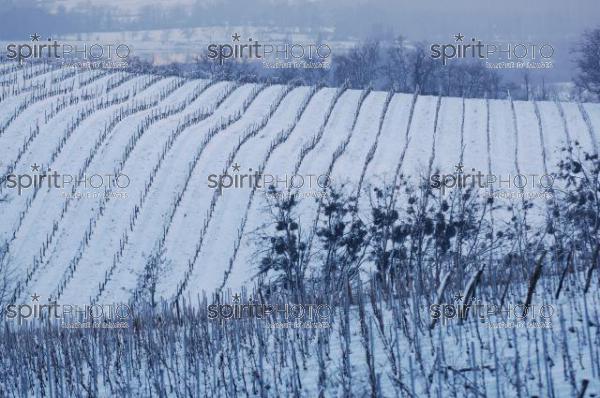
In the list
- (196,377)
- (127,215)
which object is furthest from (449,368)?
(127,215)

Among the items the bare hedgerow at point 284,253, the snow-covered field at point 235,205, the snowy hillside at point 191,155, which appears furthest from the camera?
the snowy hillside at point 191,155

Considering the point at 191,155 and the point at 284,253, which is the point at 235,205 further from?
the point at 284,253

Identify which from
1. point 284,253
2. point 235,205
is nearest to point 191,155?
point 235,205

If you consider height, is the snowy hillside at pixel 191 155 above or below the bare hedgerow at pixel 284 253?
above

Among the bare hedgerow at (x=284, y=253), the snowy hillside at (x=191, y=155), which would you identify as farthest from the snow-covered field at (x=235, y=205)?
the bare hedgerow at (x=284, y=253)

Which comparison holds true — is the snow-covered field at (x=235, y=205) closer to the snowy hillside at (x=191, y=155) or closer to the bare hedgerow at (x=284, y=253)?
the snowy hillside at (x=191, y=155)

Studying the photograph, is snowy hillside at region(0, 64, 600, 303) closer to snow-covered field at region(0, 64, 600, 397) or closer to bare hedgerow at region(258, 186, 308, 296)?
snow-covered field at region(0, 64, 600, 397)

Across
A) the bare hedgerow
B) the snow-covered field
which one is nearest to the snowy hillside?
the snow-covered field

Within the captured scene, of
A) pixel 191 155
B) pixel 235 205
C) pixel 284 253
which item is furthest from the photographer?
pixel 191 155

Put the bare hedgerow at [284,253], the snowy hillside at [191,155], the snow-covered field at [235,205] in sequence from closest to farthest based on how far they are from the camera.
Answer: the snow-covered field at [235,205]
the bare hedgerow at [284,253]
the snowy hillside at [191,155]

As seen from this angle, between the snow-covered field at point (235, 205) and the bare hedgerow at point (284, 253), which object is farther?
the bare hedgerow at point (284, 253)

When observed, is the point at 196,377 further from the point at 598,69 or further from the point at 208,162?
the point at 598,69
